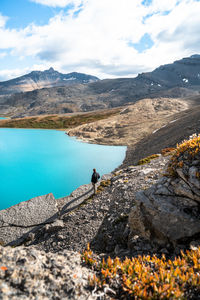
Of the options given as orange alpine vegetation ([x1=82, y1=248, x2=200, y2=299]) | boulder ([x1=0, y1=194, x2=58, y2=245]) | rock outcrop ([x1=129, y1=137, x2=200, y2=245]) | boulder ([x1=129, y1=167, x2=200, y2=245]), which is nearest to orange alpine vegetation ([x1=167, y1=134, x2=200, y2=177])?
rock outcrop ([x1=129, y1=137, x2=200, y2=245])

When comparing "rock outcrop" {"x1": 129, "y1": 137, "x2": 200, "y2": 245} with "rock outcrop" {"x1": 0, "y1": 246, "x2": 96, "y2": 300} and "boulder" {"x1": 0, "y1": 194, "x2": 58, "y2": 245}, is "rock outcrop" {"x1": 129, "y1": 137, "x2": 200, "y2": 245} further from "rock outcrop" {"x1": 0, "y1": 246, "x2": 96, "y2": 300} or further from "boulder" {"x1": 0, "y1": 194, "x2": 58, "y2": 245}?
"boulder" {"x1": 0, "y1": 194, "x2": 58, "y2": 245}

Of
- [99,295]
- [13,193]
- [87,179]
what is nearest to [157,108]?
[87,179]

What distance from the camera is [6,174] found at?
31516mm

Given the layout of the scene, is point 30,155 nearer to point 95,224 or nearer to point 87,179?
point 87,179

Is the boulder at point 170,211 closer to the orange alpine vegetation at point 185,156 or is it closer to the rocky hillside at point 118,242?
the rocky hillside at point 118,242

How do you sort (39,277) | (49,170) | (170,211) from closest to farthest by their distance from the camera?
(39,277) → (170,211) → (49,170)

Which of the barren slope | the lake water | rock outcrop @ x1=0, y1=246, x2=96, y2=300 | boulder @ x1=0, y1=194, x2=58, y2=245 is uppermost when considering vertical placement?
the barren slope

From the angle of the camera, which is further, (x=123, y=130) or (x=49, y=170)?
(x=123, y=130)

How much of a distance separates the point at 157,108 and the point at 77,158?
75773 millimetres

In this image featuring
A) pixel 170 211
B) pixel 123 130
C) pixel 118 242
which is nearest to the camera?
pixel 170 211

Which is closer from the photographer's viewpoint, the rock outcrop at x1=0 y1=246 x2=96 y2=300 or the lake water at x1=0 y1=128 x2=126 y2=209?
the rock outcrop at x1=0 y1=246 x2=96 y2=300

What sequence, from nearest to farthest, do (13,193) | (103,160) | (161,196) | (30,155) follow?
1. (161,196)
2. (13,193)
3. (103,160)
4. (30,155)

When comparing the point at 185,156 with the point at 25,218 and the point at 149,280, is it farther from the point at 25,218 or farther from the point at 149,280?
the point at 25,218

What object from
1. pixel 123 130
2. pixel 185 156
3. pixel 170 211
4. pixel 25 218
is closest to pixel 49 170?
pixel 25 218
